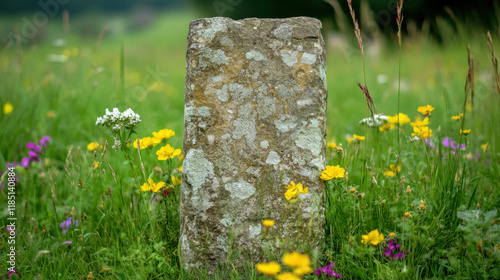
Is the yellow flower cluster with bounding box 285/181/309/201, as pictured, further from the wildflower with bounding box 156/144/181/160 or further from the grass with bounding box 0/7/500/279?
the wildflower with bounding box 156/144/181/160

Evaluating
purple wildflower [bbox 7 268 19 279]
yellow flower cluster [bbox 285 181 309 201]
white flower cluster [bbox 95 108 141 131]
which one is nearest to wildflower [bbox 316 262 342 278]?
yellow flower cluster [bbox 285 181 309 201]

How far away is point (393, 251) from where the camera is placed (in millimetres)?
1945

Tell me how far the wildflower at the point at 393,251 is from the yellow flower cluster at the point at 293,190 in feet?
1.69

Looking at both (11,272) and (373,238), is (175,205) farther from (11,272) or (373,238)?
(373,238)

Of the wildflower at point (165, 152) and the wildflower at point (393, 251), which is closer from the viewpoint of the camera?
the wildflower at point (393, 251)

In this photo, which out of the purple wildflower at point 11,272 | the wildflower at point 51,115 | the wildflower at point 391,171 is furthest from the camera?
the wildflower at point 51,115

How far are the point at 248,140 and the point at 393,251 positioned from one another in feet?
2.93

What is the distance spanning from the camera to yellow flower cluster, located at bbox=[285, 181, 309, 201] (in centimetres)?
171

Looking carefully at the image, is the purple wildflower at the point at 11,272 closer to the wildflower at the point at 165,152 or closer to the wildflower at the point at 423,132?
the wildflower at the point at 165,152

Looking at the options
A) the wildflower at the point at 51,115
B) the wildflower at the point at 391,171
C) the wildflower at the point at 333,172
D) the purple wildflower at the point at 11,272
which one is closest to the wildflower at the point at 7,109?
the wildflower at the point at 51,115

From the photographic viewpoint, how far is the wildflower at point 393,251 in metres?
1.88

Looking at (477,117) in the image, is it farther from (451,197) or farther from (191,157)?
(191,157)

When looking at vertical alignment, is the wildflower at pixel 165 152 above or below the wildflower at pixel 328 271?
Result: above

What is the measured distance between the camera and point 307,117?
6.43ft
